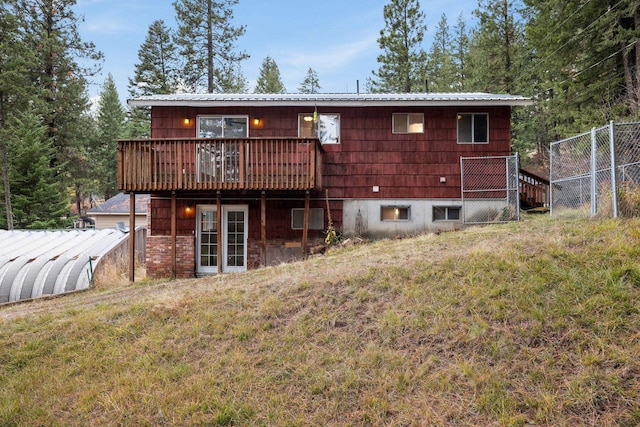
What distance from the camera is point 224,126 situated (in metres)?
12.3

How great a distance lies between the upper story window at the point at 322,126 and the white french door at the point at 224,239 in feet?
10.5

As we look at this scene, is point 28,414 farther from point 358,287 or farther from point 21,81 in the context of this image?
point 21,81

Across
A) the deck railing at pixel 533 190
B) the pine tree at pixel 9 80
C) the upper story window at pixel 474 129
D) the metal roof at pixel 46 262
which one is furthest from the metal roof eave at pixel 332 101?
the pine tree at pixel 9 80

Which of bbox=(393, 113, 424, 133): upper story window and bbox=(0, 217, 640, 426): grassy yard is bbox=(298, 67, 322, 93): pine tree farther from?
bbox=(0, 217, 640, 426): grassy yard

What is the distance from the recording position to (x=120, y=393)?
4062 millimetres

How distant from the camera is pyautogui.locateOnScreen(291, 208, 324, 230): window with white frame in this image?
12203 millimetres

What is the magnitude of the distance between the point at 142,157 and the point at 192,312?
648cm

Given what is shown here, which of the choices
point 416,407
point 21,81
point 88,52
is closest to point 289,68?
point 88,52

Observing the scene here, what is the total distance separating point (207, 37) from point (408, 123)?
1743cm

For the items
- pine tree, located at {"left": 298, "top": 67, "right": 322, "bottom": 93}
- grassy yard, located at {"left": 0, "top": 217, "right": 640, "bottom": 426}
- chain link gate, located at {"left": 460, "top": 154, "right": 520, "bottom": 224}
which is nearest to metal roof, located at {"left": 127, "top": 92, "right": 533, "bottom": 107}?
chain link gate, located at {"left": 460, "top": 154, "right": 520, "bottom": 224}

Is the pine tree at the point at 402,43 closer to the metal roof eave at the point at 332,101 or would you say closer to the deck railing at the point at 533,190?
the metal roof eave at the point at 332,101

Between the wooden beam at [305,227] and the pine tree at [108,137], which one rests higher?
the pine tree at [108,137]

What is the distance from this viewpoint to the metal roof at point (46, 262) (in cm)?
999

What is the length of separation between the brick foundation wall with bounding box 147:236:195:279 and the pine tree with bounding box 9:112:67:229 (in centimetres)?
1308
